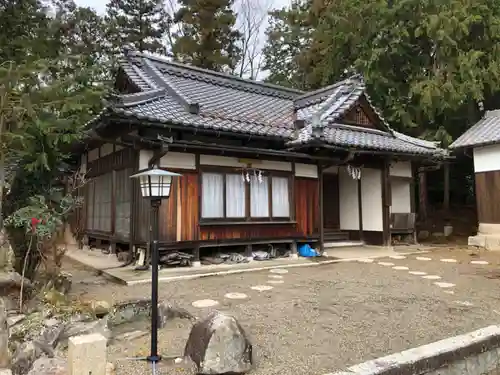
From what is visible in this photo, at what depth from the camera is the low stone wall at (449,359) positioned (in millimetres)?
3340

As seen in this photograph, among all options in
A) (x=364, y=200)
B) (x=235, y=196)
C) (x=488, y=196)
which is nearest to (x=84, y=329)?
(x=235, y=196)

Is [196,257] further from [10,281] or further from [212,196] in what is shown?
[10,281]

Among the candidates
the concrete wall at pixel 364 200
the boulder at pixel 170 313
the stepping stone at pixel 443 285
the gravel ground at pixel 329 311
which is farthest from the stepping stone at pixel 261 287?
the concrete wall at pixel 364 200

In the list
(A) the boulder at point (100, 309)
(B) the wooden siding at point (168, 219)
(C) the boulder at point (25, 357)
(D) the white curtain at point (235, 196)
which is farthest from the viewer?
(D) the white curtain at point (235, 196)

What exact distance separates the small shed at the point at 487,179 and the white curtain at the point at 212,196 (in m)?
8.86

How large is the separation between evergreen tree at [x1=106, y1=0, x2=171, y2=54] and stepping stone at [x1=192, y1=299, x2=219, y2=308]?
71.5ft

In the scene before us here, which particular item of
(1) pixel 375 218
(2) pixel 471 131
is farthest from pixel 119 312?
(2) pixel 471 131

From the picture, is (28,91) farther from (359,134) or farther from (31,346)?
(359,134)

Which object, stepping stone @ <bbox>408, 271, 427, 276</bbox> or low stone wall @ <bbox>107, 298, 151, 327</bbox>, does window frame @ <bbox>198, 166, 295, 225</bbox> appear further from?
low stone wall @ <bbox>107, 298, 151, 327</bbox>

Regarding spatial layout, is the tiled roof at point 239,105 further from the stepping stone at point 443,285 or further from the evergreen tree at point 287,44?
the evergreen tree at point 287,44

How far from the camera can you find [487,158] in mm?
12555

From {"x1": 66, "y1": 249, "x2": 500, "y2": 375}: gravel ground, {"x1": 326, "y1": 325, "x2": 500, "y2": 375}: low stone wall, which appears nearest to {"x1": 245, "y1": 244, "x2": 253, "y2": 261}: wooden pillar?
{"x1": 66, "y1": 249, "x2": 500, "y2": 375}: gravel ground

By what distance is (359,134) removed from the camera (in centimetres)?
1210

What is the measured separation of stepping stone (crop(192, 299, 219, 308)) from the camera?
18.1 ft
